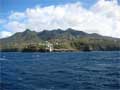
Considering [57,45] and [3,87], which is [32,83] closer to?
[3,87]

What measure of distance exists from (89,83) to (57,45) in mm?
167531

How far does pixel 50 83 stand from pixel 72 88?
2.57 m

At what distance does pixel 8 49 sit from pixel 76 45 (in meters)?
48.2

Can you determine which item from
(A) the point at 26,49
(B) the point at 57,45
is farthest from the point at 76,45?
(A) the point at 26,49

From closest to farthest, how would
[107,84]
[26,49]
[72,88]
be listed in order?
[72,88], [107,84], [26,49]

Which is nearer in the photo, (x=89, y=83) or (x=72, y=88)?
(x=72, y=88)

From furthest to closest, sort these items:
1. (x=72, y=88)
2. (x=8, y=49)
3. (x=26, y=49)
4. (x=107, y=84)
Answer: (x=8, y=49), (x=26, y=49), (x=107, y=84), (x=72, y=88)

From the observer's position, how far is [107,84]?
797 inches

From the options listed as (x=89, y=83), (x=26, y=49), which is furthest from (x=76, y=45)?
(x=89, y=83)

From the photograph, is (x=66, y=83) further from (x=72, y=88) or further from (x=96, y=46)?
(x=96, y=46)

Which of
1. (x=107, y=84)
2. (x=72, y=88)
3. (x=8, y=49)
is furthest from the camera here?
(x=8, y=49)

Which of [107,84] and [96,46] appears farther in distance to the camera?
[96,46]

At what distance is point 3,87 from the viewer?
19.1m

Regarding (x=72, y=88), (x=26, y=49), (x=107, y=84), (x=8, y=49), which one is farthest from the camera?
(x=8, y=49)
